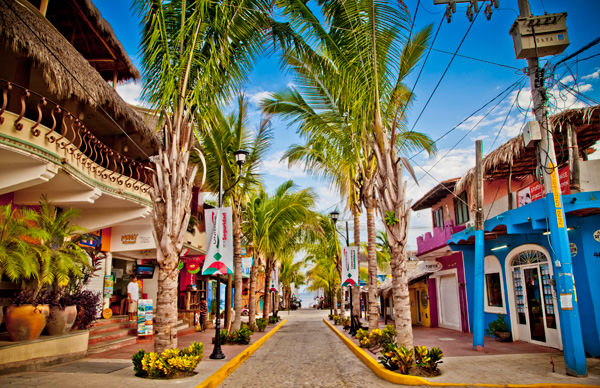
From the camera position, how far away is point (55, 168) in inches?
354

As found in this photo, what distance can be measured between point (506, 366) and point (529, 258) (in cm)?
480

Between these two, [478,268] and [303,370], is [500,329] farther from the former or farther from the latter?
[303,370]

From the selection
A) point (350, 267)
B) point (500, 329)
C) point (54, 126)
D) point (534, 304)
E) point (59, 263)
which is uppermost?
point (54, 126)

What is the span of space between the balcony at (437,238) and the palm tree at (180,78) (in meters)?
12.1

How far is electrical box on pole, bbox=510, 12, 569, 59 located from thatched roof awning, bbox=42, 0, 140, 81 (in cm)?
1285

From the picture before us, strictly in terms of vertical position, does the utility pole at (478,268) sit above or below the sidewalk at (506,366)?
above

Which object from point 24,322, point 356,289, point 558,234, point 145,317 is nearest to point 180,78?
point 24,322

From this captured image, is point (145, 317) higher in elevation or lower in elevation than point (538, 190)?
lower

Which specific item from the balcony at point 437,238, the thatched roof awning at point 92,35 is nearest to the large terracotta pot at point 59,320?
the thatched roof awning at point 92,35

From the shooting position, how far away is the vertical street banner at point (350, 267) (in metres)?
15.6

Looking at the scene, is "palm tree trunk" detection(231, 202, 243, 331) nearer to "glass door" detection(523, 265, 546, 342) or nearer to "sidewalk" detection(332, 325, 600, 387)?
"sidewalk" detection(332, 325, 600, 387)

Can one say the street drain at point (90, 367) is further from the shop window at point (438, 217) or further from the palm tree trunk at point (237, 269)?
the shop window at point (438, 217)

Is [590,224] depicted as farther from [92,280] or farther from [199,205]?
[199,205]

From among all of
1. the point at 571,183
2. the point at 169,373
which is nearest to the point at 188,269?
the point at 169,373
